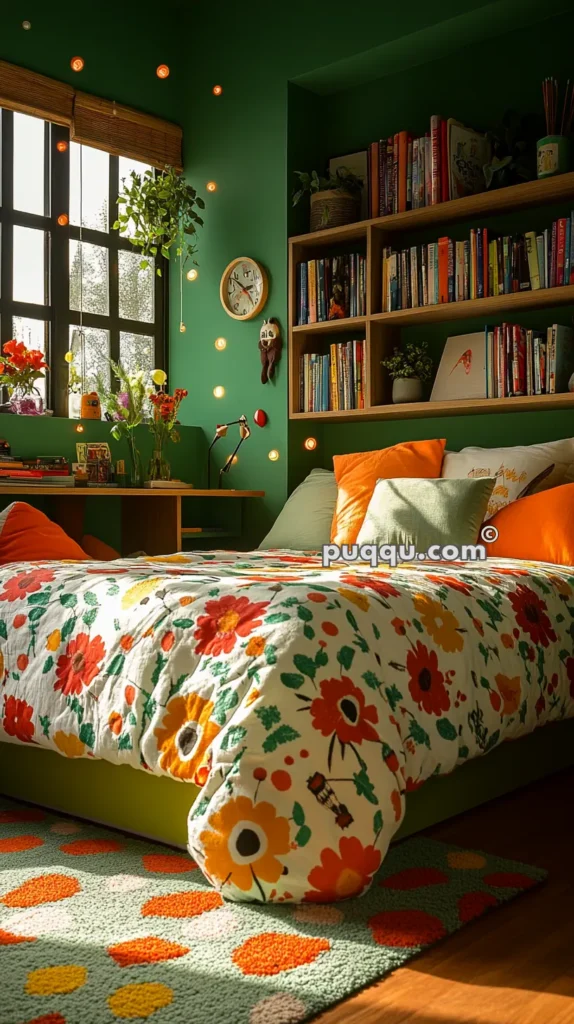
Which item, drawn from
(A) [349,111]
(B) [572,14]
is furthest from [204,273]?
(B) [572,14]

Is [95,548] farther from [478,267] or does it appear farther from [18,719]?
[478,267]

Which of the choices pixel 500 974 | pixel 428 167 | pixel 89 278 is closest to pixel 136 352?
pixel 89 278

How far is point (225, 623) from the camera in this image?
2.04 meters

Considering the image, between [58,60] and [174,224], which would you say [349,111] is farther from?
[58,60]

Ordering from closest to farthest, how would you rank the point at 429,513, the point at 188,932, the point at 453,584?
1. the point at 188,932
2. the point at 453,584
3. the point at 429,513

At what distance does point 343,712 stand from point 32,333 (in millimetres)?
2982

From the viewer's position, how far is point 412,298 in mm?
3996

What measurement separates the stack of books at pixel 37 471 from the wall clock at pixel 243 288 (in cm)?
111

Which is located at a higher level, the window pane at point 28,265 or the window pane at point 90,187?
the window pane at point 90,187

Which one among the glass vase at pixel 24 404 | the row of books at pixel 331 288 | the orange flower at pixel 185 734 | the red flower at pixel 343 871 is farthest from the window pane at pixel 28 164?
the red flower at pixel 343 871

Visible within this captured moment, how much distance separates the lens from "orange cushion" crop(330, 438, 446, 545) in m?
3.73

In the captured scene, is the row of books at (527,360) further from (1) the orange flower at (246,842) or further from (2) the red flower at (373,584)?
(1) the orange flower at (246,842)

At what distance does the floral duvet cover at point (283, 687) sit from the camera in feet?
5.85

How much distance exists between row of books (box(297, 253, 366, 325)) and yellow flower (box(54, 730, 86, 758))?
2479 mm
